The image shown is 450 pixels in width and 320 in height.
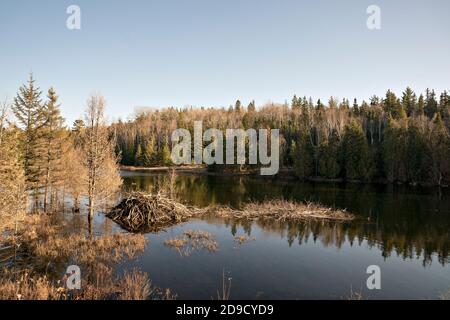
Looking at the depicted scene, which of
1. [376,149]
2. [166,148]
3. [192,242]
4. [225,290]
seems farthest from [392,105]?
[225,290]

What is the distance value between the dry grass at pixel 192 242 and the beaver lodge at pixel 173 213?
11.6 feet

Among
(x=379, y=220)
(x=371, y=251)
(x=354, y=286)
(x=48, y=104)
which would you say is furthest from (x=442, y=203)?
(x=48, y=104)

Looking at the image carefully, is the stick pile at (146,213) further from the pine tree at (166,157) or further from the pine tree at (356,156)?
the pine tree at (166,157)

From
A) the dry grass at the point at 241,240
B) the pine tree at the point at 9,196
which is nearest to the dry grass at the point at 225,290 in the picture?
the dry grass at the point at 241,240

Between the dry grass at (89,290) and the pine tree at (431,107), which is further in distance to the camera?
the pine tree at (431,107)

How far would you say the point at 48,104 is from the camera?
31375mm

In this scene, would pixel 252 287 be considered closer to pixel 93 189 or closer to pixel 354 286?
pixel 354 286

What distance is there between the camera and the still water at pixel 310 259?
13219mm

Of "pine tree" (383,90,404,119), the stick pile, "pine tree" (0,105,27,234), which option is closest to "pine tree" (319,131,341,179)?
"pine tree" (383,90,404,119)

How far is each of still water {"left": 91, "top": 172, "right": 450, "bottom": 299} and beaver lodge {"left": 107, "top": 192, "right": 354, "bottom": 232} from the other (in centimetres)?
125

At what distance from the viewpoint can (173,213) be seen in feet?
87.5

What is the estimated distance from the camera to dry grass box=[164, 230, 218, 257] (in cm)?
1873

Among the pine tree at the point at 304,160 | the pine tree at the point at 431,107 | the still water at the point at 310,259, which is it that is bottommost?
the still water at the point at 310,259

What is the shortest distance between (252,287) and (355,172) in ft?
183
